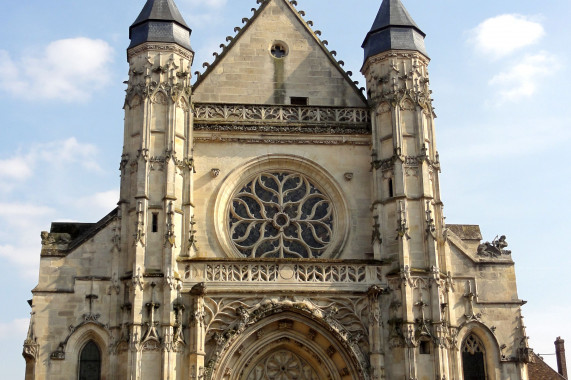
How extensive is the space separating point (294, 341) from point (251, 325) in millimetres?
1201

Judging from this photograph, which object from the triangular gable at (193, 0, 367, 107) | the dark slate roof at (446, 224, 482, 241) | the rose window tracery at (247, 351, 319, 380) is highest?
the triangular gable at (193, 0, 367, 107)

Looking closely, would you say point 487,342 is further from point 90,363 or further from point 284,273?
point 90,363

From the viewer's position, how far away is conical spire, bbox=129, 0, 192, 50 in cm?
2072

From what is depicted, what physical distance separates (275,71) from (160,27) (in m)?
3.25

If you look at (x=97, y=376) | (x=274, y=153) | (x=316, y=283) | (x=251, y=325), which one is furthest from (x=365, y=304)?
(x=97, y=376)

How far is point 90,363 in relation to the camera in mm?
18531

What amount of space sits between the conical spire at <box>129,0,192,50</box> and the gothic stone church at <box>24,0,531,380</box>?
0.04m

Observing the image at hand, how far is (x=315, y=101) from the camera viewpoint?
21.8 meters

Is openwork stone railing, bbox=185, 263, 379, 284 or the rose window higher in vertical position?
the rose window

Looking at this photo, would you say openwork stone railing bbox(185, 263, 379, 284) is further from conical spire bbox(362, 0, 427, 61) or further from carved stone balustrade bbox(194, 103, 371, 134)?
conical spire bbox(362, 0, 427, 61)

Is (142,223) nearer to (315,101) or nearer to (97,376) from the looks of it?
(97,376)

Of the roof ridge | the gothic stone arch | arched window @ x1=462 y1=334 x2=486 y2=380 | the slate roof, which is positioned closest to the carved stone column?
the gothic stone arch

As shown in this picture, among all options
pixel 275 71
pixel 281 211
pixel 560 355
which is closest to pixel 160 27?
pixel 275 71

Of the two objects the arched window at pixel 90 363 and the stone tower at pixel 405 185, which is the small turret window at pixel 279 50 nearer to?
the stone tower at pixel 405 185
